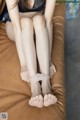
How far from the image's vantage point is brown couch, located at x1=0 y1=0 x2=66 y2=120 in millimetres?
1235

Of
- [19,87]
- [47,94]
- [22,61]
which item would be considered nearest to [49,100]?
[47,94]

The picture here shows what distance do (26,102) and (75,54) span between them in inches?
37.0

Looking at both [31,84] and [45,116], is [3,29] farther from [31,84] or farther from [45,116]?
[45,116]

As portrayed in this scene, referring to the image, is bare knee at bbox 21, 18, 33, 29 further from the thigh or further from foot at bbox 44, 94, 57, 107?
foot at bbox 44, 94, 57, 107

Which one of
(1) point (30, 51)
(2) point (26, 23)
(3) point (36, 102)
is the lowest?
(3) point (36, 102)

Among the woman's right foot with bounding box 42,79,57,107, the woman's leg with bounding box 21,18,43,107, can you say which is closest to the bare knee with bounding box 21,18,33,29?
the woman's leg with bounding box 21,18,43,107

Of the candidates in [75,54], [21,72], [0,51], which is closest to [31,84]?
[21,72]

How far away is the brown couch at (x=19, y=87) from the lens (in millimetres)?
1235

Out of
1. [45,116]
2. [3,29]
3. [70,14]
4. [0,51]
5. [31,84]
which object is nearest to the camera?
[45,116]

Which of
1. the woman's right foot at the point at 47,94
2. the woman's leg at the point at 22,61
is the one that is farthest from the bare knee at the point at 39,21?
the woman's right foot at the point at 47,94

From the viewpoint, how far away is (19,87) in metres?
1.38

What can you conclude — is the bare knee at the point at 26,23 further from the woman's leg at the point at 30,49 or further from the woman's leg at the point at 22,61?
the woman's leg at the point at 22,61

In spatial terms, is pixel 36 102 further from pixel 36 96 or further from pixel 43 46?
pixel 43 46

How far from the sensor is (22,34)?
1392 millimetres
